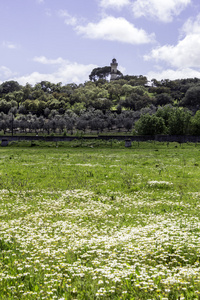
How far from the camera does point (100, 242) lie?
9.87 meters

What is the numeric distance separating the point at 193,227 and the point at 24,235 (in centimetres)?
661

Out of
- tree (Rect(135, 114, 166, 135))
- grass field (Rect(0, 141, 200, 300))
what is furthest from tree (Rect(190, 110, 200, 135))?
grass field (Rect(0, 141, 200, 300))

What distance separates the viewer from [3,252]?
9.20m

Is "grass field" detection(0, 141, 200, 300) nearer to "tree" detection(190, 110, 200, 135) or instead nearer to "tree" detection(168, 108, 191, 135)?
"tree" detection(168, 108, 191, 135)

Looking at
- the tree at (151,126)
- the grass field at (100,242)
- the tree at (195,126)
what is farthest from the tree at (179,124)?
the grass field at (100,242)

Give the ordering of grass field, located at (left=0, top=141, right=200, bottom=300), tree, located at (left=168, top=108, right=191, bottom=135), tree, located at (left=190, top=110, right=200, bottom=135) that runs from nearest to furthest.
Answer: grass field, located at (left=0, top=141, right=200, bottom=300), tree, located at (left=168, top=108, right=191, bottom=135), tree, located at (left=190, top=110, right=200, bottom=135)

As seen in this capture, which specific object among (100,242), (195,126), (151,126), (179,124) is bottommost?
(100,242)

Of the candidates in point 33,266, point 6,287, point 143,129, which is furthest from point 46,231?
point 143,129

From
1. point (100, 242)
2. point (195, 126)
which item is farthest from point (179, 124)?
point (100, 242)

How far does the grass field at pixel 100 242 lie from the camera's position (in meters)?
6.79

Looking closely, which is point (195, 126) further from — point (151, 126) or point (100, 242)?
point (100, 242)

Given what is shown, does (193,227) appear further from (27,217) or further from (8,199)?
(8,199)

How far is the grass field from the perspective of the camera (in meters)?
6.79

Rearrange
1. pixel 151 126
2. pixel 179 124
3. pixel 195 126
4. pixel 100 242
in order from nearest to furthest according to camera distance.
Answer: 1. pixel 100 242
2. pixel 151 126
3. pixel 179 124
4. pixel 195 126
